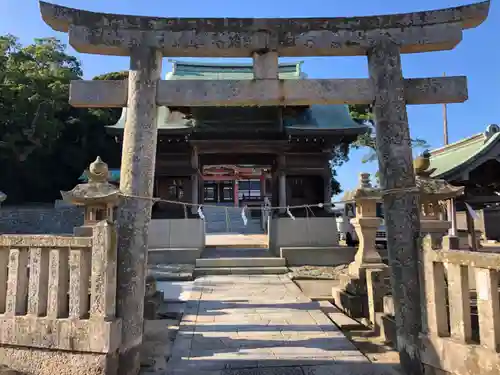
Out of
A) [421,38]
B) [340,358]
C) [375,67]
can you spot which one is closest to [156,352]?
[340,358]

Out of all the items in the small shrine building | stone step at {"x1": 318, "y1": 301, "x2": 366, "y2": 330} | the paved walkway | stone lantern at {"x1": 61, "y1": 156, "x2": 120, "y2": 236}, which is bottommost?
stone step at {"x1": 318, "y1": 301, "x2": 366, "y2": 330}

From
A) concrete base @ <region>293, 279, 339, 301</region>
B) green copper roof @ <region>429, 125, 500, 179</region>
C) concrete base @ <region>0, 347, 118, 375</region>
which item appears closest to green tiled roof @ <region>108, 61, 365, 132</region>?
green copper roof @ <region>429, 125, 500, 179</region>

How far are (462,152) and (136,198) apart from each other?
1333 centimetres

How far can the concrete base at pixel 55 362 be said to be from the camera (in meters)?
3.76

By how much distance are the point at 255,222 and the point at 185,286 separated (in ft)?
49.0

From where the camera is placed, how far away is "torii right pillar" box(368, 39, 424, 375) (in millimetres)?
4137

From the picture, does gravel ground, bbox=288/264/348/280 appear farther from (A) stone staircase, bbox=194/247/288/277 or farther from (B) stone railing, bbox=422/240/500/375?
(B) stone railing, bbox=422/240/500/375

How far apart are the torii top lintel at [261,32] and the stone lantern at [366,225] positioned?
3927 mm

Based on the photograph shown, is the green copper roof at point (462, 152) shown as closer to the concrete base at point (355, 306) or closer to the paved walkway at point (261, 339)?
the concrete base at point (355, 306)

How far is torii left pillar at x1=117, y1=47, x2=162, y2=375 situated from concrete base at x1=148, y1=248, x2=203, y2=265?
842 centimetres

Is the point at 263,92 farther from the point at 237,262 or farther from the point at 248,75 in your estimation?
the point at 248,75

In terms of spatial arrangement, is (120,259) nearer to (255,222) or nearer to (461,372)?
(461,372)

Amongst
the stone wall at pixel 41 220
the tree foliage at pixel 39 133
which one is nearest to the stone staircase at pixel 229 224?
the stone wall at pixel 41 220

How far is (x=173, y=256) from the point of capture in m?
12.7
